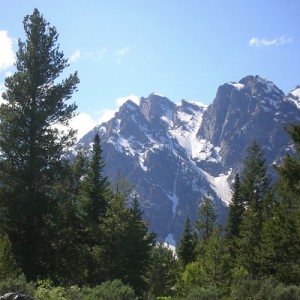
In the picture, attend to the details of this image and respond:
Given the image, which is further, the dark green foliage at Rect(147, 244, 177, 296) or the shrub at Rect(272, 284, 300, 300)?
the dark green foliage at Rect(147, 244, 177, 296)

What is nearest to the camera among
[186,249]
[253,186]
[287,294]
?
[287,294]

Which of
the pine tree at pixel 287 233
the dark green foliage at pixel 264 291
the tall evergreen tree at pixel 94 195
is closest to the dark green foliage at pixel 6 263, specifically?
the dark green foliage at pixel 264 291

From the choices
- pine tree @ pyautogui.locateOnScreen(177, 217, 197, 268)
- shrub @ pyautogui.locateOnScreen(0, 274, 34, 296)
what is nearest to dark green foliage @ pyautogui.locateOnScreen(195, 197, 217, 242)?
pine tree @ pyautogui.locateOnScreen(177, 217, 197, 268)

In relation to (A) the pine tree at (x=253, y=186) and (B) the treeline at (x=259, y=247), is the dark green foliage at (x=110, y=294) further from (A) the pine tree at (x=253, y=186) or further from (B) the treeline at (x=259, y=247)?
(A) the pine tree at (x=253, y=186)

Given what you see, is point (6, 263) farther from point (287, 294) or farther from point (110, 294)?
point (287, 294)

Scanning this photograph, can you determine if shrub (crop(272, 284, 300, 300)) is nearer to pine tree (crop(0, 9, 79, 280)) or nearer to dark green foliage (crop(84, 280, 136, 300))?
dark green foliage (crop(84, 280, 136, 300))

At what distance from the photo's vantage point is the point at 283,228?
69.8 ft

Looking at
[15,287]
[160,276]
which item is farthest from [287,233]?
[160,276]

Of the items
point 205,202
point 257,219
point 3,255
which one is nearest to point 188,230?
point 205,202

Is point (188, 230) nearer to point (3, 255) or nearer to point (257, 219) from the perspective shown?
point (257, 219)

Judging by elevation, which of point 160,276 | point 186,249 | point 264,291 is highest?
point 186,249

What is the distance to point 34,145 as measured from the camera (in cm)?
2014

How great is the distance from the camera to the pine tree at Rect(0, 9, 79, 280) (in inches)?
754

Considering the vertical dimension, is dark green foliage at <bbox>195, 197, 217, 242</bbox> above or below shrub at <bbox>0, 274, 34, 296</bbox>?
above
